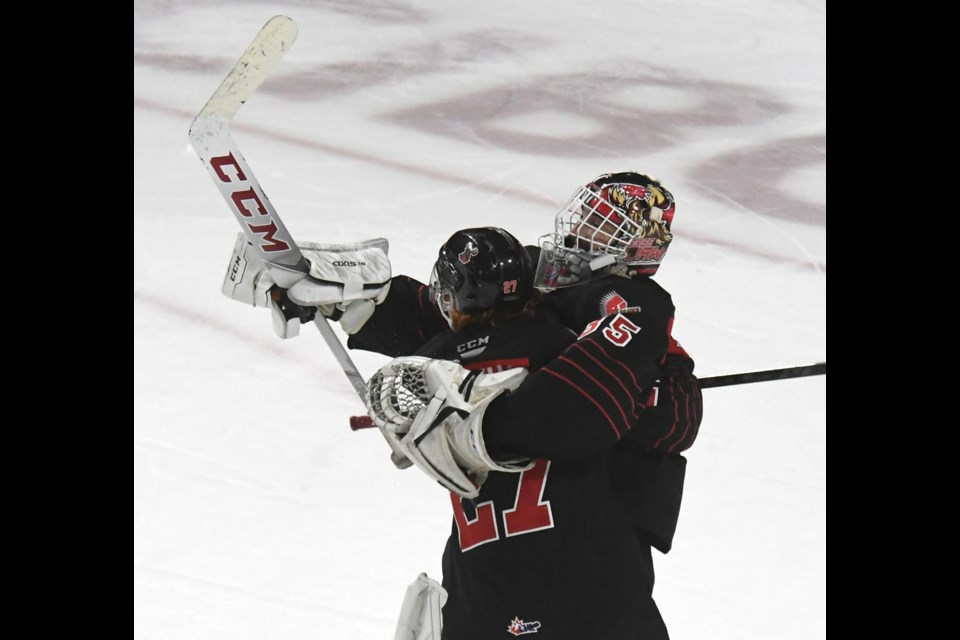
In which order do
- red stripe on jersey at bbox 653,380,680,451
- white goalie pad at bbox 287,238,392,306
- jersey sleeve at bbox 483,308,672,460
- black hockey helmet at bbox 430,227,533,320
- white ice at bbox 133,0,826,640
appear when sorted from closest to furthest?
jersey sleeve at bbox 483,308,672,460 → black hockey helmet at bbox 430,227,533,320 → red stripe on jersey at bbox 653,380,680,451 → white goalie pad at bbox 287,238,392,306 → white ice at bbox 133,0,826,640

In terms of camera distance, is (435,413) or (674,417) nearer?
(435,413)

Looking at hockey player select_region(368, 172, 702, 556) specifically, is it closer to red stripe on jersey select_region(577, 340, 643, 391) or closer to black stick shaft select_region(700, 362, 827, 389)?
red stripe on jersey select_region(577, 340, 643, 391)

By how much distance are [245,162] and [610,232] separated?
67cm

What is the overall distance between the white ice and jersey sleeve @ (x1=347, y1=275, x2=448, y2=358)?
2.56 ft

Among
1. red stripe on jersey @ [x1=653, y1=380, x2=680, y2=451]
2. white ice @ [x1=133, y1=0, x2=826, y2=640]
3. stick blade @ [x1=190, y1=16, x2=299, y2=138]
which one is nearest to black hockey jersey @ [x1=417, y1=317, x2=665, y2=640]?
red stripe on jersey @ [x1=653, y1=380, x2=680, y2=451]

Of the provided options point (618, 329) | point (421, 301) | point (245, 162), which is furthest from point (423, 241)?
point (618, 329)

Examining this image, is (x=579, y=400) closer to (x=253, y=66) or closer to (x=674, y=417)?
(x=674, y=417)

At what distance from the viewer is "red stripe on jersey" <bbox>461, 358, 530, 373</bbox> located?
7.50 feet

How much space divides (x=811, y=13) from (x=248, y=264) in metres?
5.31

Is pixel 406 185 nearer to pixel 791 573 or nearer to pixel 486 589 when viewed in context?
pixel 791 573

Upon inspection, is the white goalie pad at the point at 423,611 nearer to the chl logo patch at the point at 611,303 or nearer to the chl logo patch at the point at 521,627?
the chl logo patch at the point at 521,627

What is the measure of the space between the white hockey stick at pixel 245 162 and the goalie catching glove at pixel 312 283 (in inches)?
1.5

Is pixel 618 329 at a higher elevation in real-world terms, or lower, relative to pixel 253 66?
lower

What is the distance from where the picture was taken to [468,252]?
2281 mm
